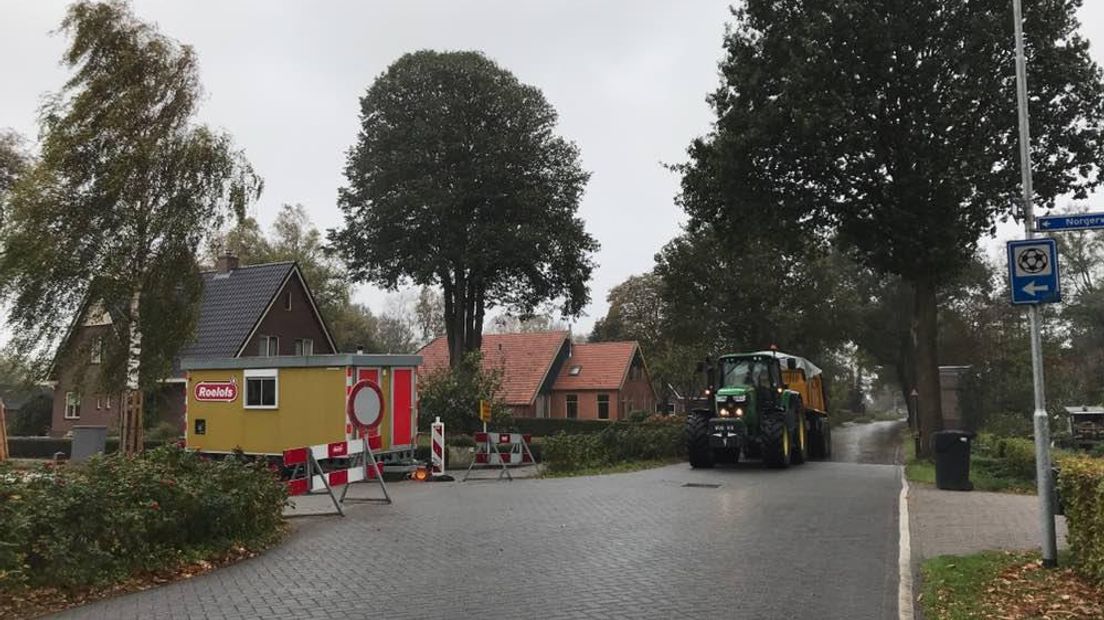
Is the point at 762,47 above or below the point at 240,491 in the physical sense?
above

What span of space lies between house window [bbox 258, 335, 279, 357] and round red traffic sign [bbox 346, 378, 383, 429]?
19.1 metres

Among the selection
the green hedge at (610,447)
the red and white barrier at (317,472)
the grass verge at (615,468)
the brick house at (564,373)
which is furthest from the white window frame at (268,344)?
the red and white barrier at (317,472)

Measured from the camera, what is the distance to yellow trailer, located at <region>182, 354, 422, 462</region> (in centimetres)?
1817


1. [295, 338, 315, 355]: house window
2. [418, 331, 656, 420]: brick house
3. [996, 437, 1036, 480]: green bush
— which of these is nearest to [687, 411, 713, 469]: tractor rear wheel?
[996, 437, 1036, 480]: green bush

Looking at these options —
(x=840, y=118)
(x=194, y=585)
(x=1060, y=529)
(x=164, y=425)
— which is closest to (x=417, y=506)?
(x=194, y=585)

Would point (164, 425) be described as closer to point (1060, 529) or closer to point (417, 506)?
point (417, 506)

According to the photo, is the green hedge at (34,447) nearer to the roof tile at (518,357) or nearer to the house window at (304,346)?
the house window at (304,346)

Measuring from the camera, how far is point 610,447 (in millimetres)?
22016

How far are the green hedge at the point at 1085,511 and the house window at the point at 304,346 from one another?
34.6m

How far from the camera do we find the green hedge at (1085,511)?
693 centimetres

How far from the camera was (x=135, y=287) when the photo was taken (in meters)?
18.7

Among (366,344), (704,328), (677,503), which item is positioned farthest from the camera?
Result: (366,344)

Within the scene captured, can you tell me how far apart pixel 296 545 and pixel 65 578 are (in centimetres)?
287

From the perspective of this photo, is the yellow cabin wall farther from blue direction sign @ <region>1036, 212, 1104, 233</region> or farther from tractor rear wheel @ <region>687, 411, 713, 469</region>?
blue direction sign @ <region>1036, 212, 1104, 233</region>
